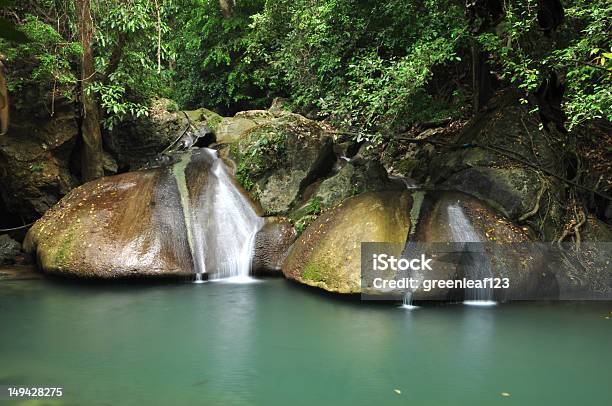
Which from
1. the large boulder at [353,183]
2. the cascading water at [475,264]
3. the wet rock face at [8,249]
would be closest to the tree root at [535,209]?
the cascading water at [475,264]

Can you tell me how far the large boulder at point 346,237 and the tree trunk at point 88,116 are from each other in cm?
495

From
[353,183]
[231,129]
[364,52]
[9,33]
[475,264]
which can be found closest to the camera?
[9,33]

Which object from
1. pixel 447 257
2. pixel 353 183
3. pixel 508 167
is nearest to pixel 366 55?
pixel 353 183

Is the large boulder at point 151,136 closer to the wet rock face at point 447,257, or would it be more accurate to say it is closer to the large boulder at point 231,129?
the large boulder at point 231,129

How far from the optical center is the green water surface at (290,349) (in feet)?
15.7

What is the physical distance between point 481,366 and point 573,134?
16.9ft

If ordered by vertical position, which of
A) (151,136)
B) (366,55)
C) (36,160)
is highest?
(366,55)

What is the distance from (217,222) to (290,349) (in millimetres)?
3839

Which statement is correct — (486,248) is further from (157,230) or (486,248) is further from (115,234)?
(115,234)

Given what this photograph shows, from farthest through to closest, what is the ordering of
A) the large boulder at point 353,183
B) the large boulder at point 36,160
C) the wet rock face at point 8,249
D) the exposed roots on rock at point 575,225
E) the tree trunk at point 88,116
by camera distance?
the large boulder at point 36,160 < the wet rock face at point 8,249 < the large boulder at point 353,183 < the tree trunk at point 88,116 < the exposed roots on rock at point 575,225

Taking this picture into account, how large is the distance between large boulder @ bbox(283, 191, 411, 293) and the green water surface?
33cm

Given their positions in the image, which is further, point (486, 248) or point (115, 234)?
point (115, 234)

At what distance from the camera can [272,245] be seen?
29.7ft

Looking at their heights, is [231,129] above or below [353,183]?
above
